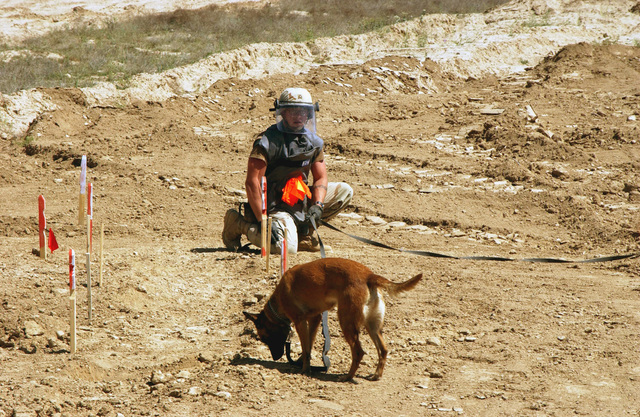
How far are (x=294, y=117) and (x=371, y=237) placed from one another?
2610 millimetres

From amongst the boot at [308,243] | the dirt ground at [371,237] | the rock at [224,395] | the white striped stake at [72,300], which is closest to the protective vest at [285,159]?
the boot at [308,243]

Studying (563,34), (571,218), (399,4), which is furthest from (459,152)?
(399,4)

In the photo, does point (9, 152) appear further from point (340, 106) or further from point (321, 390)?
point (321, 390)

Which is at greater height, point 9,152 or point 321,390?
point 9,152

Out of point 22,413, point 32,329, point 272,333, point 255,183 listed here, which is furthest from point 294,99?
point 22,413

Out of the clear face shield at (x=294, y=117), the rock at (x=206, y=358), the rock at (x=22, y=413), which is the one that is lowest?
the rock at (x=22, y=413)

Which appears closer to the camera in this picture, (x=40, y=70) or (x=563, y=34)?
(x=40, y=70)

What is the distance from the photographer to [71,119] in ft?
46.2

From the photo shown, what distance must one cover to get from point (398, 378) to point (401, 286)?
82cm

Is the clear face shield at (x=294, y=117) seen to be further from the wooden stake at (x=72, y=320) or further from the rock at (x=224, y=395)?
the rock at (x=224, y=395)

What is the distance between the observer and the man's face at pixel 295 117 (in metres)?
7.46

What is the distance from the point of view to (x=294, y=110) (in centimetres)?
746

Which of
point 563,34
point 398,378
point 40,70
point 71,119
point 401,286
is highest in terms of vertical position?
point 563,34

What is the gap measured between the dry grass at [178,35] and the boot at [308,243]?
9422 mm
